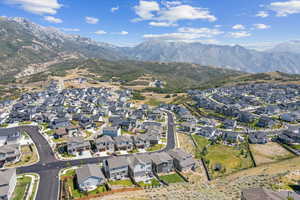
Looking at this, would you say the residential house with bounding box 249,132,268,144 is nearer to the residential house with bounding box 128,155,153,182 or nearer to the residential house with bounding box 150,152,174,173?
the residential house with bounding box 150,152,174,173

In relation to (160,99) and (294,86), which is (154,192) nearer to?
(160,99)

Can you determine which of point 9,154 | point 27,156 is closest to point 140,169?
point 27,156

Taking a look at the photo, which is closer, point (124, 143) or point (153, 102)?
point (124, 143)

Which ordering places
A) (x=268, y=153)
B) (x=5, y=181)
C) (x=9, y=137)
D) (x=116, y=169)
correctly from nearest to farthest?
1. (x=5, y=181)
2. (x=116, y=169)
3. (x=268, y=153)
4. (x=9, y=137)

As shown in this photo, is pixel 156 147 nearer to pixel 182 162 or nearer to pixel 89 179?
pixel 182 162

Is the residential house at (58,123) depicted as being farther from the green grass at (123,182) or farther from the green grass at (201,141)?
the green grass at (201,141)

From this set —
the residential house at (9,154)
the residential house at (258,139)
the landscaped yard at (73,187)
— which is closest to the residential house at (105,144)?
the landscaped yard at (73,187)
